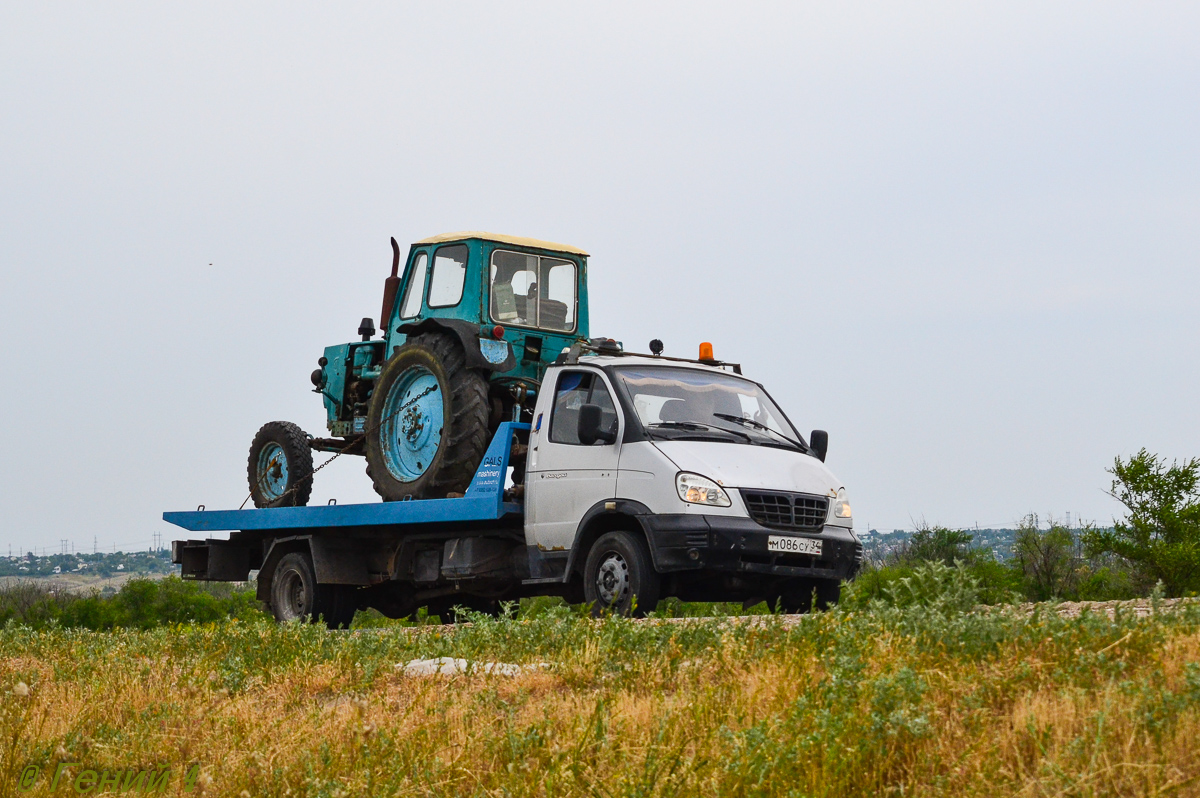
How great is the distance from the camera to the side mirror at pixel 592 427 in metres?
10.9

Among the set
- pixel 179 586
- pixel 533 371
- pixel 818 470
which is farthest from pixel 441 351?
pixel 179 586

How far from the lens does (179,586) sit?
4462 centimetres

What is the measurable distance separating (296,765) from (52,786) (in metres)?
1.10

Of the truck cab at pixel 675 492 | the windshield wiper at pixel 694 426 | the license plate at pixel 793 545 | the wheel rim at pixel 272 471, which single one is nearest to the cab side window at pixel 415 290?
the wheel rim at pixel 272 471

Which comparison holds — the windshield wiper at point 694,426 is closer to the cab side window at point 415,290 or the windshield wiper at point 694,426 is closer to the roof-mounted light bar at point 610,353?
the roof-mounted light bar at point 610,353

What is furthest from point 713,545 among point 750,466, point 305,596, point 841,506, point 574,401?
point 305,596

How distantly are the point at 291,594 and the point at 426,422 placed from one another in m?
3.38

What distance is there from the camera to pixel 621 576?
417 inches

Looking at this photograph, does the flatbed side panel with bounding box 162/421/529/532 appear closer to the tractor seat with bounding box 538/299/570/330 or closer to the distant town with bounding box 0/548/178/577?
the tractor seat with bounding box 538/299/570/330

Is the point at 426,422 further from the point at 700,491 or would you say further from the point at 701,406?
the point at 700,491

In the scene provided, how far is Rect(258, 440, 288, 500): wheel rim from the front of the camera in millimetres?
15023

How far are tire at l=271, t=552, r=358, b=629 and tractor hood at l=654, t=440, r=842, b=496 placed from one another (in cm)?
527

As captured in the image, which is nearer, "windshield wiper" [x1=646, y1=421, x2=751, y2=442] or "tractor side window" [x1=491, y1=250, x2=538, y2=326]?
"windshield wiper" [x1=646, y1=421, x2=751, y2=442]

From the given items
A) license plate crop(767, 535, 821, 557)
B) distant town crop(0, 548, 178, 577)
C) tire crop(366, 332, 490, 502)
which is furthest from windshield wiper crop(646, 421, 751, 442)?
distant town crop(0, 548, 178, 577)
